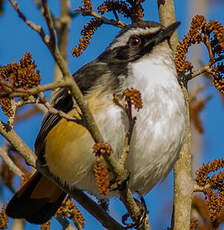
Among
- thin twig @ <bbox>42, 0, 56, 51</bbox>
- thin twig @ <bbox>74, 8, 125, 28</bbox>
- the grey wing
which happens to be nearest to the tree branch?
thin twig @ <bbox>74, 8, 125, 28</bbox>

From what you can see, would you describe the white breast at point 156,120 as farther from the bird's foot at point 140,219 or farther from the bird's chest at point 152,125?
the bird's foot at point 140,219

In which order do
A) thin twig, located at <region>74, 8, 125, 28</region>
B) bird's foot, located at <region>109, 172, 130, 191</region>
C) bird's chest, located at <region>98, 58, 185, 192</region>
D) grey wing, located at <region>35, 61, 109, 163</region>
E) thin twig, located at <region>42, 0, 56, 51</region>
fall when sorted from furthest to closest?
thin twig, located at <region>74, 8, 125, 28</region> < grey wing, located at <region>35, 61, 109, 163</region> < bird's chest, located at <region>98, 58, 185, 192</region> < bird's foot, located at <region>109, 172, 130, 191</region> < thin twig, located at <region>42, 0, 56, 51</region>

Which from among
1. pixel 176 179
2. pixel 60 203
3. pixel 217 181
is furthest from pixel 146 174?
pixel 60 203

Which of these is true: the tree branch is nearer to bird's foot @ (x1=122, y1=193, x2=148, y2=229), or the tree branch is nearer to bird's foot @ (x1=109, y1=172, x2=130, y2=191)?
bird's foot @ (x1=122, y1=193, x2=148, y2=229)

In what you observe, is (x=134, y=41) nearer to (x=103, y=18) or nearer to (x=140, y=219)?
(x=103, y=18)

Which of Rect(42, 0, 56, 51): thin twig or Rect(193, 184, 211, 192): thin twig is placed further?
Rect(193, 184, 211, 192): thin twig

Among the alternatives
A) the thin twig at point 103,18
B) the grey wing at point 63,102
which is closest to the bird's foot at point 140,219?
the grey wing at point 63,102

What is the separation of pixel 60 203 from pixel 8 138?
1.46m

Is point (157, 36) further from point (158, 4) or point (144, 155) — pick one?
point (144, 155)

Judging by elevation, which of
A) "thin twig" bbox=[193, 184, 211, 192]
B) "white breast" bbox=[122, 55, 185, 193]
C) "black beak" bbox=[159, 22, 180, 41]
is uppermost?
"black beak" bbox=[159, 22, 180, 41]

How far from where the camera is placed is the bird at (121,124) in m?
3.71

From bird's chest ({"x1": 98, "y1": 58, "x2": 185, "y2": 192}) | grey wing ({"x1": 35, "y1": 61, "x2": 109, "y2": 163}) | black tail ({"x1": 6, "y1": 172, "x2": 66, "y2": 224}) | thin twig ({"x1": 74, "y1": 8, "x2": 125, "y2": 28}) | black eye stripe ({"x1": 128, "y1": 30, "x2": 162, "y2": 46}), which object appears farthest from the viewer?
black tail ({"x1": 6, "y1": 172, "x2": 66, "y2": 224})

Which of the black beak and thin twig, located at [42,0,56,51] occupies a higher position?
the black beak

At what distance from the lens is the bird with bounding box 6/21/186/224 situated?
3.71 meters
